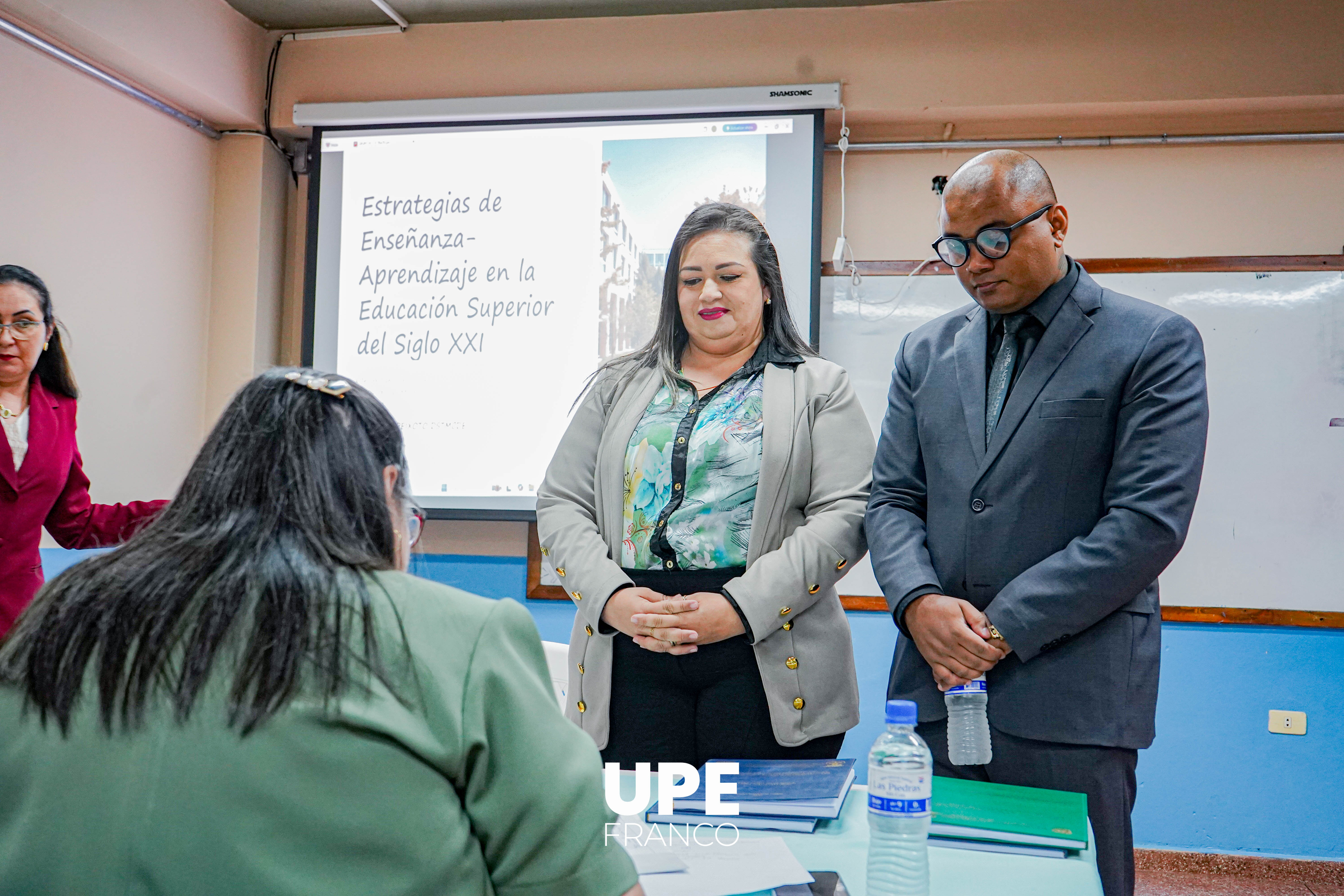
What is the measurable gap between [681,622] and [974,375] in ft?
2.09

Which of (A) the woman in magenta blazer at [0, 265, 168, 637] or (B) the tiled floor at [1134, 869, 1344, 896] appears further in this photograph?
(B) the tiled floor at [1134, 869, 1344, 896]

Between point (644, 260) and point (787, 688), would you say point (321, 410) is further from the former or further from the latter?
point (644, 260)

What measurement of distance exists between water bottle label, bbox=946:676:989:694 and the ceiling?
8.63 feet

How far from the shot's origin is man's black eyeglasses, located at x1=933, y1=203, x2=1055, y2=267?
159 centimetres

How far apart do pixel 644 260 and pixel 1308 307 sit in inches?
84.4

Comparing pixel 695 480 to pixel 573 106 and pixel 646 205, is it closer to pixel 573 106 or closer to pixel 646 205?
pixel 646 205

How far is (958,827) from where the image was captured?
1127mm

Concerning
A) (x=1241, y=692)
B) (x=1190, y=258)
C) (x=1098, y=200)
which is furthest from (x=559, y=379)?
(x=1241, y=692)

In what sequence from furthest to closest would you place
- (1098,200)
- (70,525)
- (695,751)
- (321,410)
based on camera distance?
(1098,200) → (70,525) → (695,751) → (321,410)

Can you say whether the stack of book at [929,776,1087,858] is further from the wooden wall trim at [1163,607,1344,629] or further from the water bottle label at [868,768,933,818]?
the wooden wall trim at [1163,607,1344,629]

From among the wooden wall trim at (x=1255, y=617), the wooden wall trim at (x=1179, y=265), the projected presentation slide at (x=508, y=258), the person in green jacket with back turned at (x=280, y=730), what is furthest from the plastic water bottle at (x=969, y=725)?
the wooden wall trim at (x=1179, y=265)

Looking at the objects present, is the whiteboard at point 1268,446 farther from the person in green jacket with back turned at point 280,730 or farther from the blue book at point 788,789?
the person in green jacket with back turned at point 280,730

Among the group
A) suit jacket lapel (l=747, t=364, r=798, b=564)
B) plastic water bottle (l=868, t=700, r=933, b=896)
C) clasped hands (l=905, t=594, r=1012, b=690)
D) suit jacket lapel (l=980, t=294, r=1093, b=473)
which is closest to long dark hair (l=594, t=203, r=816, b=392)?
suit jacket lapel (l=747, t=364, r=798, b=564)

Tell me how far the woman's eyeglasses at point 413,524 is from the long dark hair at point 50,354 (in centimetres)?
194
